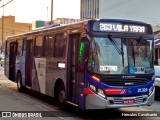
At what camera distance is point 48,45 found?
14242mm

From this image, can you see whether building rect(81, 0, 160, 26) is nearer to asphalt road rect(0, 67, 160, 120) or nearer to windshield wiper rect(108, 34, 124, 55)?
asphalt road rect(0, 67, 160, 120)

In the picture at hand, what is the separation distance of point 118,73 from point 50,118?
2416 millimetres

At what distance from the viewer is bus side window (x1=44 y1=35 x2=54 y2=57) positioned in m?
13.9

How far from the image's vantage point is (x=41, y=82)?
14930 millimetres

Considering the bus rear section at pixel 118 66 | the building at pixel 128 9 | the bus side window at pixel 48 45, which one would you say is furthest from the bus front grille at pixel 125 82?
the building at pixel 128 9

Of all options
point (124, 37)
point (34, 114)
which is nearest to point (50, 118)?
point (34, 114)

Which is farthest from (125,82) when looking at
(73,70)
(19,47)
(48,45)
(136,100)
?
(19,47)

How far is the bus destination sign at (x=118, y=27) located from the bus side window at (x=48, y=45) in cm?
334

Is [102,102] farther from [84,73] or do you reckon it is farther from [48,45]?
[48,45]

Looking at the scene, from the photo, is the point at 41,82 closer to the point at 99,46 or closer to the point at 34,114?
the point at 34,114

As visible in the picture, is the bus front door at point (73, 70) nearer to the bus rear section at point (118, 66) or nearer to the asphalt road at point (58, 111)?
the asphalt road at point (58, 111)

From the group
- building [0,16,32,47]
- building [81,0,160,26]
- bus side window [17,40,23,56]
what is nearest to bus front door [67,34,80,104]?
bus side window [17,40,23,56]

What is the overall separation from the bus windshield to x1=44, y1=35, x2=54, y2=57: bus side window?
3.47m

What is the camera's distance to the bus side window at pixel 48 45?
13.9 meters
